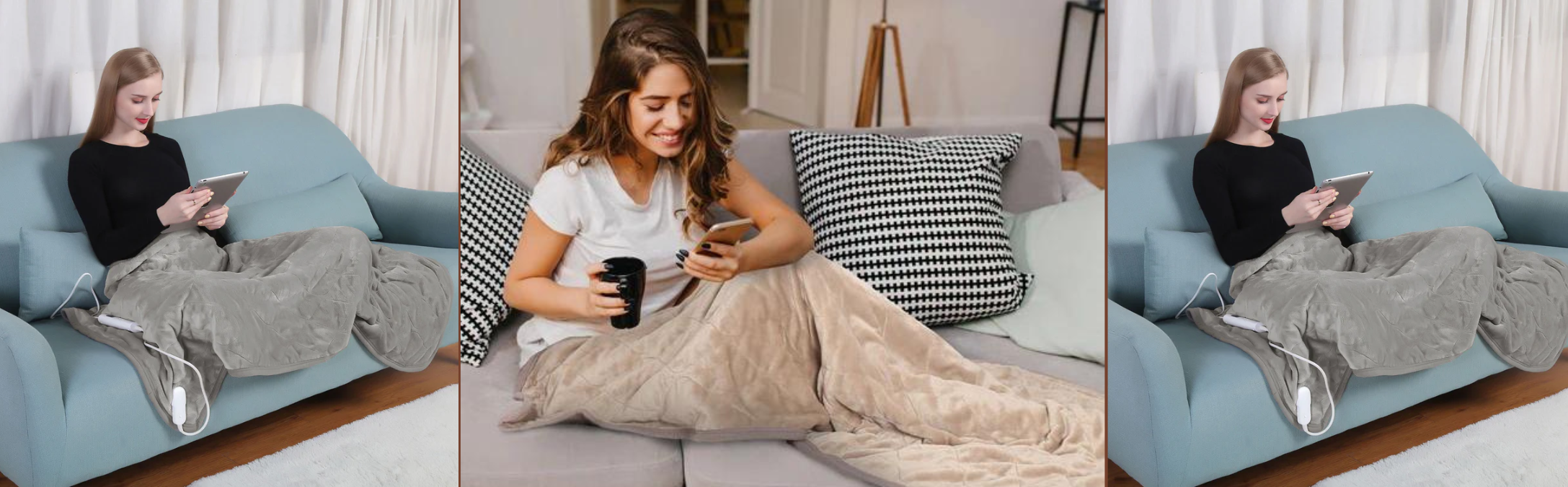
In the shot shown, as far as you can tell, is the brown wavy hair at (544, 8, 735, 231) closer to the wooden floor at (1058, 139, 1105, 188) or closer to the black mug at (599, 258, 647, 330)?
the black mug at (599, 258, 647, 330)

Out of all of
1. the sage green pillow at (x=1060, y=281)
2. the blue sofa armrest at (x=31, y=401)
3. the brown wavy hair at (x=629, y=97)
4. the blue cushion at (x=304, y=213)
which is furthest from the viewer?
the blue cushion at (x=304, y=213)

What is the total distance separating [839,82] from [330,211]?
108 centimetres

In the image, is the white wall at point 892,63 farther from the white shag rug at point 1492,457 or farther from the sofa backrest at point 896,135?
the white shag rug at point 1492,457

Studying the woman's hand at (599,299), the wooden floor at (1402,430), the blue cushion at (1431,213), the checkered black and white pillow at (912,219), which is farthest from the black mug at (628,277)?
the blue cushion at (1431,213)

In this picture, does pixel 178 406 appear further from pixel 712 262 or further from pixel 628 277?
pixel 712 262

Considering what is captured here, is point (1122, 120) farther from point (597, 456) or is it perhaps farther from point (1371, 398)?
point (597, 456)

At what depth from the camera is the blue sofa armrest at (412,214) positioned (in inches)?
79.1

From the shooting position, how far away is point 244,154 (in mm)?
2051

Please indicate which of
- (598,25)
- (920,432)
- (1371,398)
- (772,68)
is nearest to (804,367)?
(920,432)

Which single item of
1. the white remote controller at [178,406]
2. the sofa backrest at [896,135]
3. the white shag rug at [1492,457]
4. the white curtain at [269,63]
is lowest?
the white shag rug at [1492,457]

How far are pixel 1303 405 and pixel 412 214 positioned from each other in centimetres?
167

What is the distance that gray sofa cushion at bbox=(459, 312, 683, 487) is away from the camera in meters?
1.54

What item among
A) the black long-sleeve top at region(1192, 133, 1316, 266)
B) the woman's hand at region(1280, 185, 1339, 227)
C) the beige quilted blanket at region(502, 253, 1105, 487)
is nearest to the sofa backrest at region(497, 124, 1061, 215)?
the beige quilted blanket at region(502, 253, 1105, 487)

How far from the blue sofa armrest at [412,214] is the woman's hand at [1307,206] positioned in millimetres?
1509
